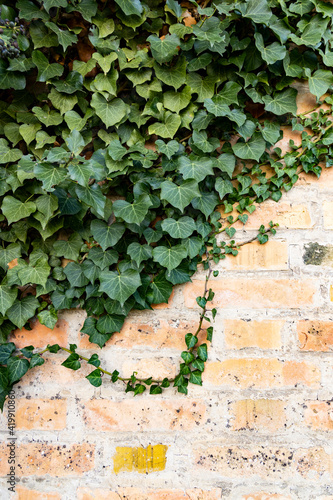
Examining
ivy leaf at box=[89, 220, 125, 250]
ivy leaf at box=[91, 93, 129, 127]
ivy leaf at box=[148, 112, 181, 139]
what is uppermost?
ivy leaf at box=[91, 93, 129, 127]

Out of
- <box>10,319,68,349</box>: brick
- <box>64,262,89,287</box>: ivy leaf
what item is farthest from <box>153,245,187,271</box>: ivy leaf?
<box>10,319,68,349</box>: brick

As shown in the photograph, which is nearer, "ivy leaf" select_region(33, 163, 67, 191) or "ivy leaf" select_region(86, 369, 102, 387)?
"ivy leaf" select_region(33, 163, 67, 191)

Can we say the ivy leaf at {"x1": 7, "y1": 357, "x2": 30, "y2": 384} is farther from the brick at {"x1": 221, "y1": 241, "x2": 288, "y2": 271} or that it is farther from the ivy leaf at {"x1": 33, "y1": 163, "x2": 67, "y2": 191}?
the brick at {"x1": 221, "y1": 241, "x2": 288, "y2": 271}

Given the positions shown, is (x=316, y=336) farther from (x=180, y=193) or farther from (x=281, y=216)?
(x=180, y=193)

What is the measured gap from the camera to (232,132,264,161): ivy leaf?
103cm

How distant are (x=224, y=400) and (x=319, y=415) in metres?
0.26

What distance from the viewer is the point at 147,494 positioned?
1.03m

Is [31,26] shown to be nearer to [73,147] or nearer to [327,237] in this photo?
[73,147]

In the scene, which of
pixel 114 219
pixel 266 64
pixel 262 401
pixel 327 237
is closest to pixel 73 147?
pixel 114 219

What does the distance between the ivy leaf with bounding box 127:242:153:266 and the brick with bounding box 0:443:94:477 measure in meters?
0.55

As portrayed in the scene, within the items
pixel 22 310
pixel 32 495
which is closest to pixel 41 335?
pixel 22 310

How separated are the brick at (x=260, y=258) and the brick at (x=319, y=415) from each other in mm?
387

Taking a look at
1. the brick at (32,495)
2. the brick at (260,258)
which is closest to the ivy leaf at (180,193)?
the brick at (260,258)

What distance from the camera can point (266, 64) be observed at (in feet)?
3.45
